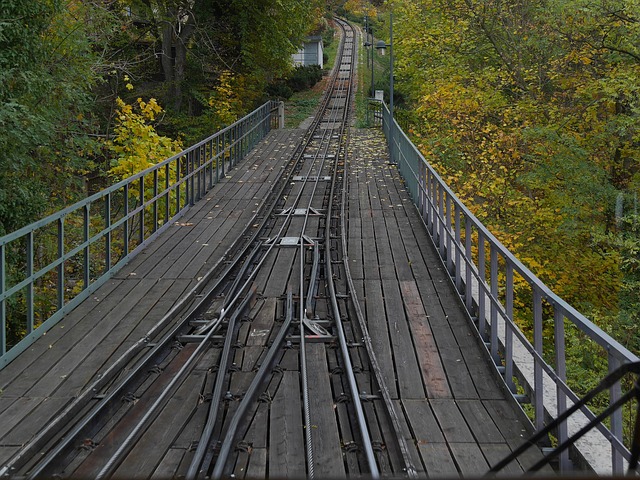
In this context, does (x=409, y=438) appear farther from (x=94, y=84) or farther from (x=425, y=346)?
(x=94, y=84)

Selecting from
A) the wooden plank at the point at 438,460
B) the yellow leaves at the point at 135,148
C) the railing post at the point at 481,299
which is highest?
the yellow leaves at the point at 135,148

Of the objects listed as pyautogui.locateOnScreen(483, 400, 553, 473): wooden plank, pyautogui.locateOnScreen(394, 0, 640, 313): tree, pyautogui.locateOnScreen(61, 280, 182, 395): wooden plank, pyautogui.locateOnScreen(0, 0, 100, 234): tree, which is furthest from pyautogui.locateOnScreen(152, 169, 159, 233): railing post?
pyautogui.locateOnScreen(394, 0, 640, 313): tree

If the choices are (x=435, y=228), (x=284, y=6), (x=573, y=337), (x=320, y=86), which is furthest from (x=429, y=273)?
(x=320, y=86)

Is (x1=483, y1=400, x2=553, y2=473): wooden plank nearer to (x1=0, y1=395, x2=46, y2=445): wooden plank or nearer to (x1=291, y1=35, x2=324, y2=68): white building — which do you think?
(x1=0, y1=395, x2=46, y2=445): wooden plank

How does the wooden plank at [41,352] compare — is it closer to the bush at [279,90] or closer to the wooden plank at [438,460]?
the wooden plank at [438,460]

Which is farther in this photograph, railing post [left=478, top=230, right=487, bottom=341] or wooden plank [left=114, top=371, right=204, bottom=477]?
railing post [left=478, top=230, right=487, bottom=341]

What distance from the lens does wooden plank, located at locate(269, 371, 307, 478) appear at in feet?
16.3

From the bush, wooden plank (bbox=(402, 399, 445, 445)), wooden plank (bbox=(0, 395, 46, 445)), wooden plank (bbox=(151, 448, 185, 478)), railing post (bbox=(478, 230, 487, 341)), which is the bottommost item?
wooden plank (bbox=(151, 448, 185, 478))

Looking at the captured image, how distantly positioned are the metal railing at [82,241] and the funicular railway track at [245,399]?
4.47 ft

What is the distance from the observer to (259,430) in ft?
18.3

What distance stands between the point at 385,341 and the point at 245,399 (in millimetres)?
2116

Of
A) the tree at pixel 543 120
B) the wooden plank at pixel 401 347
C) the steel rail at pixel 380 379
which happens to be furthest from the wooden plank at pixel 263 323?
the tree at pixel 543 120

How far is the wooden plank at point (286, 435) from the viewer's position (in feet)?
16.3

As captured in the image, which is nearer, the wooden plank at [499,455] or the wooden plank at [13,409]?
the wooden plank at [499,455]
